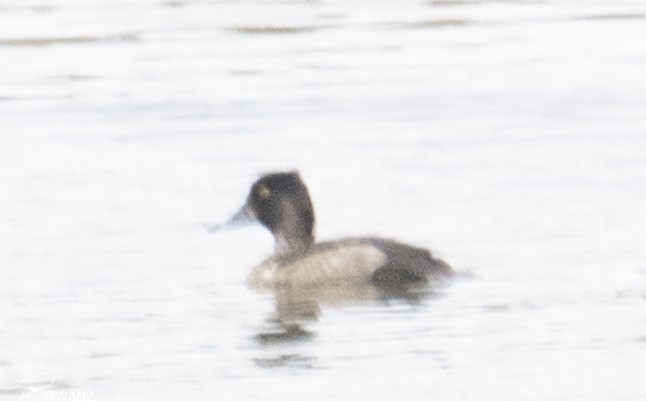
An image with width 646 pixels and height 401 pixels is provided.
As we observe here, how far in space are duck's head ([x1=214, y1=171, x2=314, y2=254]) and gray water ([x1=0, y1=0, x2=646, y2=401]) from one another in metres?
0.34

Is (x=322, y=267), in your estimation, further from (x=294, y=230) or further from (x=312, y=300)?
(x=294, y=230)

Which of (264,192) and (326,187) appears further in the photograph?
(326,187)

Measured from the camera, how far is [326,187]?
17031mm

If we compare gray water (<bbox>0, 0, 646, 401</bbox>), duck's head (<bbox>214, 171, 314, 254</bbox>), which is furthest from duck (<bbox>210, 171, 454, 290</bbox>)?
gray water (<bbox>0, 0, 646, 401</bbox>)

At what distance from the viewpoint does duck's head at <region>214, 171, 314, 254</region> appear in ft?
48.0

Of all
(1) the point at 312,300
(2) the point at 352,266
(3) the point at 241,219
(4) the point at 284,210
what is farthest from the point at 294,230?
(1) the point at 312,300

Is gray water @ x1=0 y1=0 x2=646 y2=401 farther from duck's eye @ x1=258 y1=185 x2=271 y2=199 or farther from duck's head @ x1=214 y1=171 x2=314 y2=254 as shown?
duck's eye @ x1=258 y1=185 x2=271 y2=199

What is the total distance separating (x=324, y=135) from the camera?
1933 cm

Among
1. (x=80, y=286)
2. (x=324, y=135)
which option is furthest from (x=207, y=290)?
(x=324, y=135)

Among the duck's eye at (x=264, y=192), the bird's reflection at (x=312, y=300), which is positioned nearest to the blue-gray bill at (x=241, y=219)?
the duck's eye at (x=264, y=192)

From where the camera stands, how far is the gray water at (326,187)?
11.9 meters

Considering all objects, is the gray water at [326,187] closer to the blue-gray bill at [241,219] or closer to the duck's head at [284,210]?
the blue-gray bill at [241,219]

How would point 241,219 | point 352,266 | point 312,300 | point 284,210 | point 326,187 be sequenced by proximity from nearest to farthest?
point 312,300 → point 352,266 → point 284,210 → point 241,219 → point 326,187

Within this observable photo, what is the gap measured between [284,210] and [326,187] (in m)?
2.39
